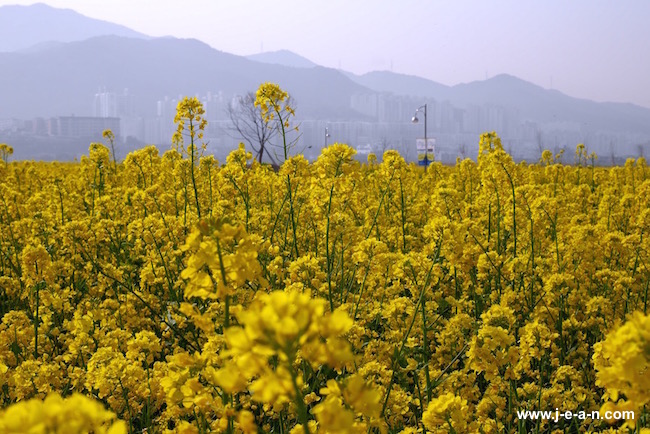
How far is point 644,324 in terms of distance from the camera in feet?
3.36

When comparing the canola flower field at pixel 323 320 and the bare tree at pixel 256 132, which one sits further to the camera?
the bare tree at pixel 256 132

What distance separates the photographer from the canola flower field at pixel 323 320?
1010 mm

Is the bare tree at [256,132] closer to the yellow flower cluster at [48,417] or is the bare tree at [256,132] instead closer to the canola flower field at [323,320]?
the canola flower field at [323,320]

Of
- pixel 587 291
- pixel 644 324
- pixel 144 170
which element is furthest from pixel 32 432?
pixel 144 170

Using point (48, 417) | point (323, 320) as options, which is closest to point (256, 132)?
point (323, 320)

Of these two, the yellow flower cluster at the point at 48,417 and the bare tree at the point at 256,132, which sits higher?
the bare tree at the point at 256,132

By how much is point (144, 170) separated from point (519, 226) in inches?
147

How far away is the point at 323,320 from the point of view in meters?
0.93

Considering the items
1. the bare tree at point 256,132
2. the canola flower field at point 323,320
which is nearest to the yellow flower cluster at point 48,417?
the canola flower field at point 323,320

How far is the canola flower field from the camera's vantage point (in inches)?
39.8

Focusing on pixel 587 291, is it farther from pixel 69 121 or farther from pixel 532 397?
pixel 69 121

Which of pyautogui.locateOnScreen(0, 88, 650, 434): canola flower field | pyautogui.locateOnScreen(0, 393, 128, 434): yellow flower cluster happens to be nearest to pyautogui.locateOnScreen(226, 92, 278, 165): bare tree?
pyautogui.locateOnScreen(0, 88, 650, 434): canola flower field

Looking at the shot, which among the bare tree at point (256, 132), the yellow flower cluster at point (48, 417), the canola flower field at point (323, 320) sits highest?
the bare tree at point (256, 132)

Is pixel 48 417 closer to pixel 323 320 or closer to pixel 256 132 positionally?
pixel 323 320
